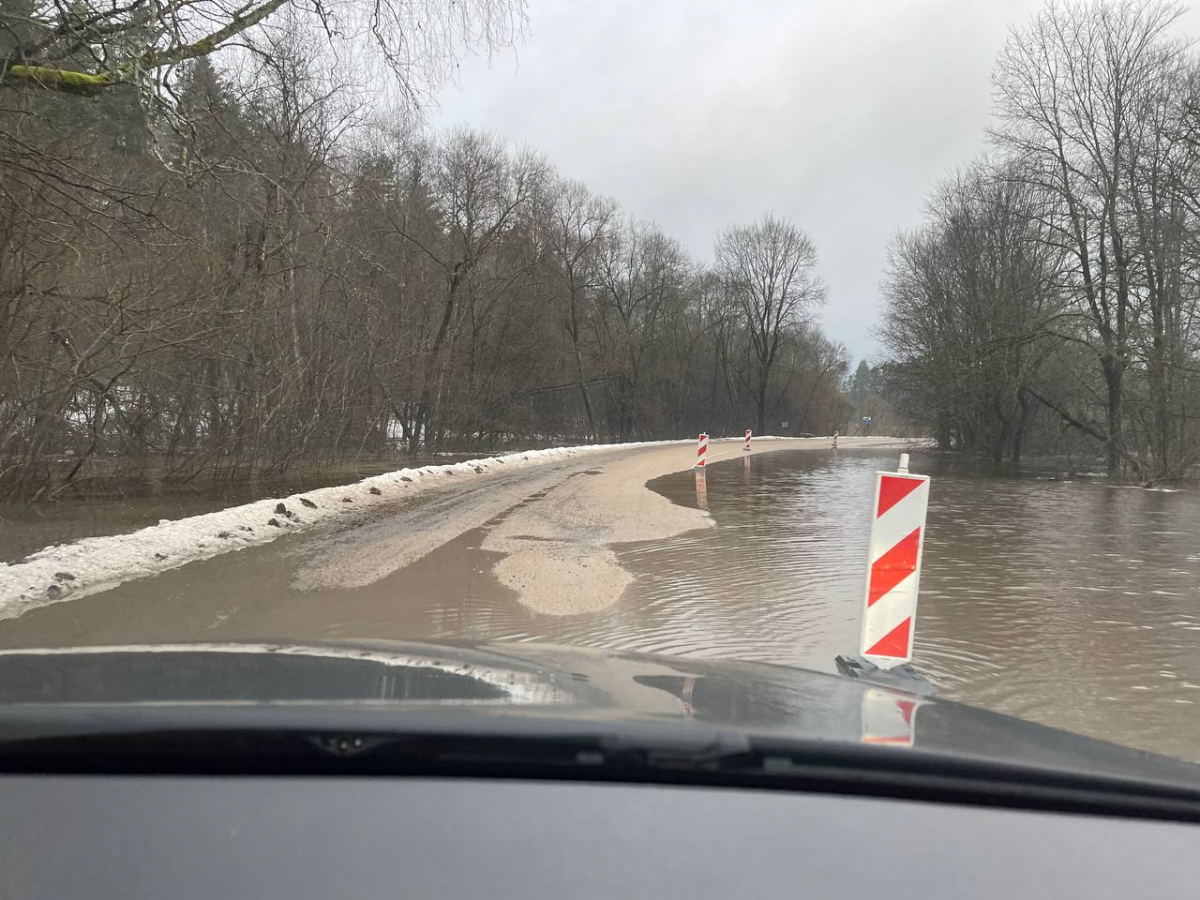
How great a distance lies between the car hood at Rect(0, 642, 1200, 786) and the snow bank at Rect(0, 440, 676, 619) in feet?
16.7

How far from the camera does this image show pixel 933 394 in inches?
1625

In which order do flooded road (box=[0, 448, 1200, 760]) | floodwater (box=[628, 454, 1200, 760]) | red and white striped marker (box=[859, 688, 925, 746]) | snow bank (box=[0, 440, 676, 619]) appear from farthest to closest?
1. snow bank (box=[0, 440, 676, 619])
2. flooded road (box=[0, 448, 1200, 760])
3. floodwater (box=[628, 454, 1200, 760])
4. red and white striped marker (box=[859, 688, 925, 746])

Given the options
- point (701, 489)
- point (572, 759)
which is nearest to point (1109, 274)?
point (701, 489)

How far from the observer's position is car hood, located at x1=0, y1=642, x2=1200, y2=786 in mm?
2051

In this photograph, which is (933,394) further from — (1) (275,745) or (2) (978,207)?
(1) (275,745)

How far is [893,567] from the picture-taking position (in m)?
4.98

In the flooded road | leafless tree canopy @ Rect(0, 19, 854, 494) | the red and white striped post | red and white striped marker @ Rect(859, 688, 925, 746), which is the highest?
leafless tree canopy @ Rect(0, 19, 854, 494)

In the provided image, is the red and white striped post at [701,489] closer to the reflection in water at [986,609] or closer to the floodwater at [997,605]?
the floodwater at [997,605]

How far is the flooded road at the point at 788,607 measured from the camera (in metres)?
5.48

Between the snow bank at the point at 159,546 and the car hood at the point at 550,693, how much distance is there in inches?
200

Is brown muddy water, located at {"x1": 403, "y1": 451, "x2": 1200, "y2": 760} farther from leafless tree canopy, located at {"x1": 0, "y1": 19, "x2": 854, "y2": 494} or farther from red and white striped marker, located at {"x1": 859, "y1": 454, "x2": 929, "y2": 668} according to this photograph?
leafless tree canopy, located at {"x1": 0, "y1": 19, "x2": 854, "y2": 494}

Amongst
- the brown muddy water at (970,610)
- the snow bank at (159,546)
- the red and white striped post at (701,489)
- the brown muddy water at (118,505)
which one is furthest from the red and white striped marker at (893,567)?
the red and white striped post at (701,489)

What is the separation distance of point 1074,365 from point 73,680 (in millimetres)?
34585

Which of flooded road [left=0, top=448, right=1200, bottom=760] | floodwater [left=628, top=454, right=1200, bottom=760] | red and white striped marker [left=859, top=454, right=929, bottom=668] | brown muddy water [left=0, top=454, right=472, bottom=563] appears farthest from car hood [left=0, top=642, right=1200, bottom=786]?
brown muddy water [left=0, top=454, right=472, bottom=563]
